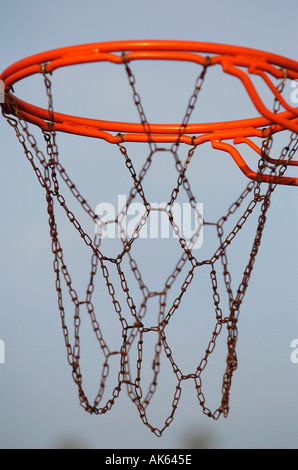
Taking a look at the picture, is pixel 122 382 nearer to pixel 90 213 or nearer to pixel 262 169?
pixel 90 213

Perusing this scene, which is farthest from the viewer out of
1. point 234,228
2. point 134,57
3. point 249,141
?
point 249,141

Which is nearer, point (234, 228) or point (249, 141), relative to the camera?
point (234, 228)

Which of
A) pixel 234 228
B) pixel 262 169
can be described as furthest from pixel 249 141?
pixel 234 228

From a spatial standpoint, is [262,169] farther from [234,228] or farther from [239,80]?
[239,80]

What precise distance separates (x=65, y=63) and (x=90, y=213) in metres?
0.69

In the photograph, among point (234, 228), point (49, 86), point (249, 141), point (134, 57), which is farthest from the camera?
point (249, 141)

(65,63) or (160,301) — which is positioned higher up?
(65,63)

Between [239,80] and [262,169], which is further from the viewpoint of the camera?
[262,169]

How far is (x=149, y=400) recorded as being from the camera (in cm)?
281

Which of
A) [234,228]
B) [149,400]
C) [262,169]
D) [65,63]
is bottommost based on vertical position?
[149,400]

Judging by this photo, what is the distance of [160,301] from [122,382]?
37 cm

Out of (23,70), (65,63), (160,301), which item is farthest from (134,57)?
(160,301)

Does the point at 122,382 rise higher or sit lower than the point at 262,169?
lower

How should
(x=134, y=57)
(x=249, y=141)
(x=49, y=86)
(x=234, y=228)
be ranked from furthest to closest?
1. (x=249, y=141)
2. (x=234, y=228)
3. (x=49, y=86)
4. (x=134, y=57)
